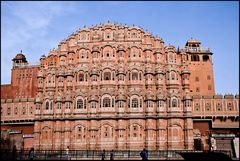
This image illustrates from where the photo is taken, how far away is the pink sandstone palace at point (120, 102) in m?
44.4

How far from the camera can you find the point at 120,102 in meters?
45.1

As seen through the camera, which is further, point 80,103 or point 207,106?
point 207,106

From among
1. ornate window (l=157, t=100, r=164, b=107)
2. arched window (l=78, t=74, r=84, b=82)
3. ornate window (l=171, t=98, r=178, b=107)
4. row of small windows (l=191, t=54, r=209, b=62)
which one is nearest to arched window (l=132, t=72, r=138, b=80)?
ornate window (l=157, t=100, r=164, b=107)

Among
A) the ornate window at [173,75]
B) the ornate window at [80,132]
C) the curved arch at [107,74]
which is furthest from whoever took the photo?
the ornate window at [173,75]

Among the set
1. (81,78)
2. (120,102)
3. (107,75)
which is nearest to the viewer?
(120,102)

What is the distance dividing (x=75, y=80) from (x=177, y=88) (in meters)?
14.9

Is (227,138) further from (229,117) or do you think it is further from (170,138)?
(170,138)

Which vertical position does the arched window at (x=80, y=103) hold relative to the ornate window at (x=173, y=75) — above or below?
below

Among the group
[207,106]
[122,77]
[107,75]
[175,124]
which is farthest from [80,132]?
[207,106]

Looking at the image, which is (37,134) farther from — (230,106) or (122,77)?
(230,106)

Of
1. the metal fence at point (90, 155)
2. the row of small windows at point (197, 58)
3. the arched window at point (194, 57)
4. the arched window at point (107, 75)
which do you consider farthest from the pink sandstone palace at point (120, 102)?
the metal fence at point (90, 155)

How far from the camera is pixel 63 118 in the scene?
150 feet

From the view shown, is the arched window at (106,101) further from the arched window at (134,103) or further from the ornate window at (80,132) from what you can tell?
the ornate window at (80,132)

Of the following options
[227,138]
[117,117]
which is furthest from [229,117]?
[117,117]
